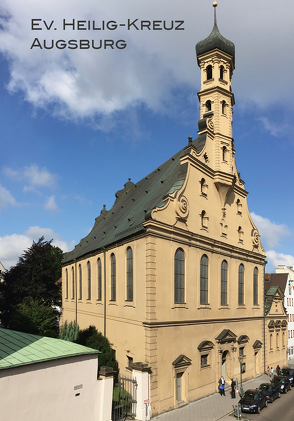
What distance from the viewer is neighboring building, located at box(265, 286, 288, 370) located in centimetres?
3625

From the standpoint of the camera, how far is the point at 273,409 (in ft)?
78.9

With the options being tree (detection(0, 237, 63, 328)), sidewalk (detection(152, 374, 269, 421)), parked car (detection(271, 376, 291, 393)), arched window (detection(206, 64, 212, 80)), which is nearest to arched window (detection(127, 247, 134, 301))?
sidewalk (detection(152, 374, 269, 421))

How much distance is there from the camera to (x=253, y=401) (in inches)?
910

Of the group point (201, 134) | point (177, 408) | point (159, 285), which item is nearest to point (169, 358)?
point (177, 408)

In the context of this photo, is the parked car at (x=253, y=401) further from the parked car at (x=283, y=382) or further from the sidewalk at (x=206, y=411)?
the parked car at (x=283, y=382)

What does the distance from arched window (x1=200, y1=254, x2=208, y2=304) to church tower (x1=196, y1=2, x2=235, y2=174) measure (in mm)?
8136

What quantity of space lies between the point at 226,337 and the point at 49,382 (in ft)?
58.0

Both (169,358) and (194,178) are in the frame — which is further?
(194,178)

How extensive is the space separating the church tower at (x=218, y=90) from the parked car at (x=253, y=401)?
16.8 m

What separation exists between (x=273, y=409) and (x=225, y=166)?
716 inches

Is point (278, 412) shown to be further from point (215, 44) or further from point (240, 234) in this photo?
point (215, 44)

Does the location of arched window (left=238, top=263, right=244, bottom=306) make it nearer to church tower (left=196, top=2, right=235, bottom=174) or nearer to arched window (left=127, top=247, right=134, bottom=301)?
church tower (left=196, top=2, right=235, bottom=174)

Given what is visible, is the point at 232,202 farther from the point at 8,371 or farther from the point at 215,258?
the point at 8,371

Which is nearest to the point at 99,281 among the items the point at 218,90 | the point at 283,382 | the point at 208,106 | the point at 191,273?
the point at 191,273
